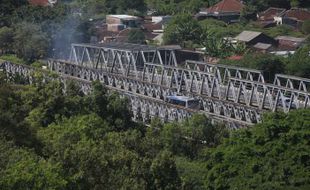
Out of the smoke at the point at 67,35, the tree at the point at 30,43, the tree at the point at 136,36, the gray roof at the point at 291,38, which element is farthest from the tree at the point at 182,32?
the tree at the point at 30,43

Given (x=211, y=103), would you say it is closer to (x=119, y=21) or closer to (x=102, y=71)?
(x=102, y=71)

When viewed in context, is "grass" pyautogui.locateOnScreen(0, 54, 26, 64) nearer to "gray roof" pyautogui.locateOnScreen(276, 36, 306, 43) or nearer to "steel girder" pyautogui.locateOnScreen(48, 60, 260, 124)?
"steel girder" pyautogui.locateOnScreen(48, 60, 260, 124)

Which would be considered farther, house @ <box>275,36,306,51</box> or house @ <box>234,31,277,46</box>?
house @ <box>234,31,277,46</box>

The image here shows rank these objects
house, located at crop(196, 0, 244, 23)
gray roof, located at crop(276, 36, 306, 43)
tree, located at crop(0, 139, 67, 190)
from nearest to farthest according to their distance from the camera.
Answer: tree, located at crop(0, 139, 67, 190), gray roof, located at crop(276, 36, 306, 43), house, located at crop(196, 0, 244, 23)

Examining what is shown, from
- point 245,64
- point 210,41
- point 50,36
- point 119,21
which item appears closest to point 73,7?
point 119,21

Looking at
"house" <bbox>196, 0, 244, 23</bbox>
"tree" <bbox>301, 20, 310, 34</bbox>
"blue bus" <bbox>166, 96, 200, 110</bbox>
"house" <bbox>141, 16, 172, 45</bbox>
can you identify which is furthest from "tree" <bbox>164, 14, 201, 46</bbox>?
"blue bus" <bbox>166, 96, 200, 110</bbox>
